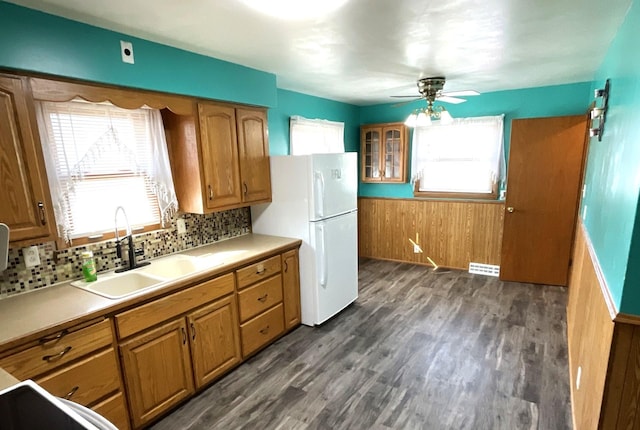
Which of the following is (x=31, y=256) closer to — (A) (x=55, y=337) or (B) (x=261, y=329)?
(A) (x=55, y=337)

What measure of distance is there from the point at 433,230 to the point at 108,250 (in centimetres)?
396

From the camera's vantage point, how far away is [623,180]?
53.8 inches

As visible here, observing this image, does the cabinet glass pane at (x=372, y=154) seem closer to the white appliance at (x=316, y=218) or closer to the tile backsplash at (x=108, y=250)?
the white appliance at (x=316, y=218)

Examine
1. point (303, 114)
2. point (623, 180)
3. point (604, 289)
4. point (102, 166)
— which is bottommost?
point (604, 289)

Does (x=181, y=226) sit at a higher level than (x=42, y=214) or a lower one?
lower

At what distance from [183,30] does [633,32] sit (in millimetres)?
2292

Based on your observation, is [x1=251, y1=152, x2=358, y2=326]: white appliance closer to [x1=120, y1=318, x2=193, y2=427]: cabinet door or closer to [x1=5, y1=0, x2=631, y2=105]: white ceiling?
[x1=5, y1=0, x2=631, y2=105]: white ceiling

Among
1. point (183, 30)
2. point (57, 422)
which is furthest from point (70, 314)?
point (183, 30)

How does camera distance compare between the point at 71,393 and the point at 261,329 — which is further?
the point at 261,329

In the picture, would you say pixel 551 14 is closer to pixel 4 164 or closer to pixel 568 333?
pixel 568 333

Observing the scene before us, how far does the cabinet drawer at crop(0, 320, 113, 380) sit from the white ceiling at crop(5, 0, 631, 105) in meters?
1.60

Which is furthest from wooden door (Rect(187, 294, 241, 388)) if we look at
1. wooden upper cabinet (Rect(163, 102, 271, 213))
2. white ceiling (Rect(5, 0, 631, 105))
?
white ceiling (Rect(5, 0, 631, 105))

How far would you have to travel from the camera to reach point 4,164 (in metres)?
1.63

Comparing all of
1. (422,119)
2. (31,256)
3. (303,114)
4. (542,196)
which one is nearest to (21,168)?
(31,256)
